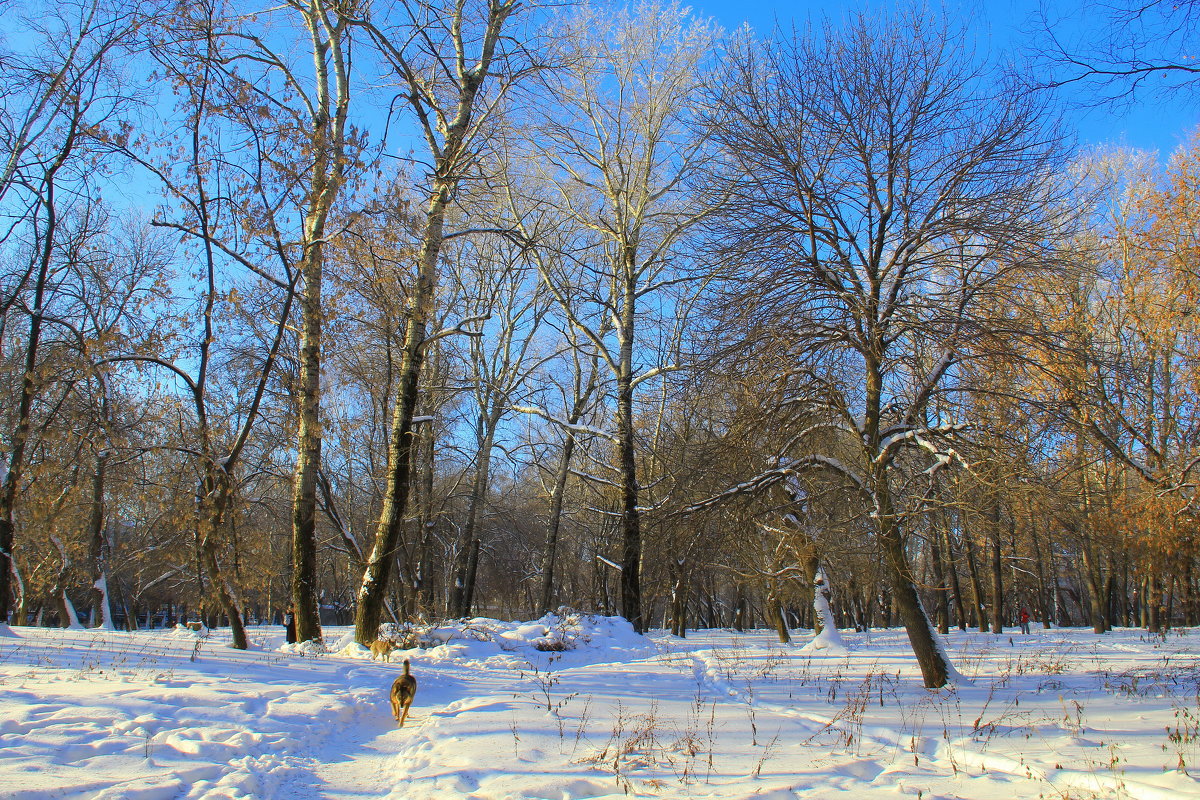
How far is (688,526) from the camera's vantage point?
8.98 meters

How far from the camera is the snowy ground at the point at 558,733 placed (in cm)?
406

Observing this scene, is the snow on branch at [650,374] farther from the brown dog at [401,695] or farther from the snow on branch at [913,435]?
the brown dog at [401,695]

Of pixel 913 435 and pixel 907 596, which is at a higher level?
pixel 913 435

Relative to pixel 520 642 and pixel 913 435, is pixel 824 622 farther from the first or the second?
pixel 913 435

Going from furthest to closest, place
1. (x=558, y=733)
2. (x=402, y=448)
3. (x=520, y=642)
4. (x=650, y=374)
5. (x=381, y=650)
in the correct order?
(x=650, y=374)
(x=520, y=642)
(x=402, y=448)
(x=381, y=650)
(x=558, y=733)

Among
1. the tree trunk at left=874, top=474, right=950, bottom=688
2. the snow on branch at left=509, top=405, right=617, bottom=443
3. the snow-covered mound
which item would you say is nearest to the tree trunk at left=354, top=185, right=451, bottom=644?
the snow-covered mound

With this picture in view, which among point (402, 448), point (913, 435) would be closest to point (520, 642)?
point (402, 448)

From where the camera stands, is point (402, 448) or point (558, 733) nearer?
point (558, 733)

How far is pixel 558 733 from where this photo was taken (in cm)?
548

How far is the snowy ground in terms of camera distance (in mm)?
4059

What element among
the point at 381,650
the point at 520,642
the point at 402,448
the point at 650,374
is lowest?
the point at 520,642

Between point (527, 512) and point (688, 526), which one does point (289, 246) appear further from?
point (527, 512)

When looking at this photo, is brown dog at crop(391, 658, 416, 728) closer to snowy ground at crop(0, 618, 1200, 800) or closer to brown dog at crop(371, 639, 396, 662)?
snowy ground at crop(0, 618, 1200, 800)

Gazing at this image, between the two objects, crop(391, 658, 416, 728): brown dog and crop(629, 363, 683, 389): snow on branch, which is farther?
crop(629, 363, 683, 389): snow on branch
